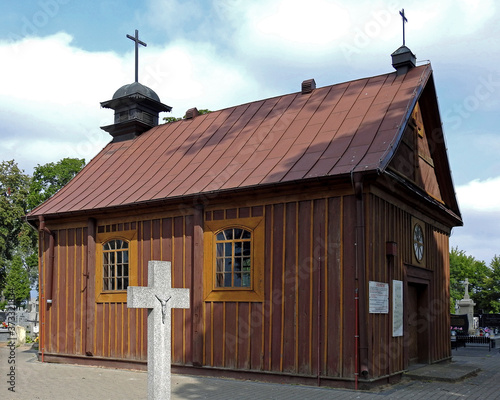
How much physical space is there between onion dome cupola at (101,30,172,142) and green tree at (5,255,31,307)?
32.7 metres

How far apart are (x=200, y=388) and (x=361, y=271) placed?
355 centimetres

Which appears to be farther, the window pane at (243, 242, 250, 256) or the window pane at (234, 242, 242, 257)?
the window pane at (234, 242, 242, 257)

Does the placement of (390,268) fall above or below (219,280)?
above

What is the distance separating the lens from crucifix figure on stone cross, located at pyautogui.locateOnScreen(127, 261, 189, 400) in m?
7.12

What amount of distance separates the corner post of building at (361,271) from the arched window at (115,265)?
5.98 m

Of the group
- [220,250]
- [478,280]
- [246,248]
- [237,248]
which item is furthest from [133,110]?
[478,280]

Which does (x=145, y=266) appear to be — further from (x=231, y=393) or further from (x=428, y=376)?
(x=428, y=376)

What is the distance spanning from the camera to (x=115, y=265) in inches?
576

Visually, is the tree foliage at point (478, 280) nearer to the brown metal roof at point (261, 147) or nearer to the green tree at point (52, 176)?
the green tree at point (52, 176)

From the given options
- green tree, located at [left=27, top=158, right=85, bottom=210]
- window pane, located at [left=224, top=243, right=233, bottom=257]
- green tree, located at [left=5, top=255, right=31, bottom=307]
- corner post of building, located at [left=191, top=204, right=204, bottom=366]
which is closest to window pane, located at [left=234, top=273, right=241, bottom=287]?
window pane, located at [left=224, top=243, right=233, bottom=257]

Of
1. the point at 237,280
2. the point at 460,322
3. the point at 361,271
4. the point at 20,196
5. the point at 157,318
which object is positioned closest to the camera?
the point at 157,318

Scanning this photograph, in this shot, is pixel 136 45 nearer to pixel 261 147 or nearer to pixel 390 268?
pixel 261 147

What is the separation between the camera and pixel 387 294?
11.5 m

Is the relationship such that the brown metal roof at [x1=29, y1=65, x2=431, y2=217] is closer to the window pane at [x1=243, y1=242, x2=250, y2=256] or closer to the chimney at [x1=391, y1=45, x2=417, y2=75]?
the chimney at [x1=391, y1=45, x2=417, y2=75]
